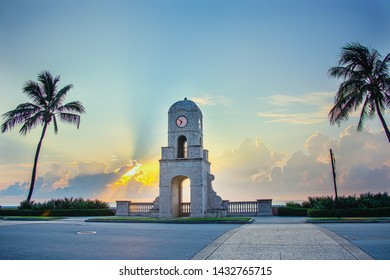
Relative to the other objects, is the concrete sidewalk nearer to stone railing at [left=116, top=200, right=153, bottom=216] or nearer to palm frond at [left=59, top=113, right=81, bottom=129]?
stone railing at [left=116, top=200, right=153, bottom=216]

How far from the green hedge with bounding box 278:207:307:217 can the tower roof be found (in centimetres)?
1116

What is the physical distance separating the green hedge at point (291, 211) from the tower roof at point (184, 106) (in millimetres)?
11161

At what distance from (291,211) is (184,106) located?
1275 cm

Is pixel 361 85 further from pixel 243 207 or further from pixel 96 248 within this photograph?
pixel 96 248

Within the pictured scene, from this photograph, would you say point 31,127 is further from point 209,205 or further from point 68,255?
point 68,255

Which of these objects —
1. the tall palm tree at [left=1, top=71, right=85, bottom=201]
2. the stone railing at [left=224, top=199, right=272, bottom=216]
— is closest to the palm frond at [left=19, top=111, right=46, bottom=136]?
the tall palm tree at [left=1, top=71, right=85, bottom=201]

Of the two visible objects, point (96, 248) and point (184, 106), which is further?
point (184, 106)

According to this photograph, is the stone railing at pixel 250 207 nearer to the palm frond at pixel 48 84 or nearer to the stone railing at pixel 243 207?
the stone railing at pixel 243 207

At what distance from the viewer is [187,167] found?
1165 inches

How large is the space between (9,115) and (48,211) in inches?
428

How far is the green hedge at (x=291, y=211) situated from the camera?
97.7ft

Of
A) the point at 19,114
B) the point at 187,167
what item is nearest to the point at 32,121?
the point at 19,114

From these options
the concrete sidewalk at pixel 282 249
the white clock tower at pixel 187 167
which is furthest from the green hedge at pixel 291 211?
the concrete sidewalk at pixel 282 249

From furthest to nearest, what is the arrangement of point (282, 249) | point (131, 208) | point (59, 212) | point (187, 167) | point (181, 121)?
point (131, 208) → point (59, 212) → point (181, 121) → point (187, 167) → point (282, 249)
